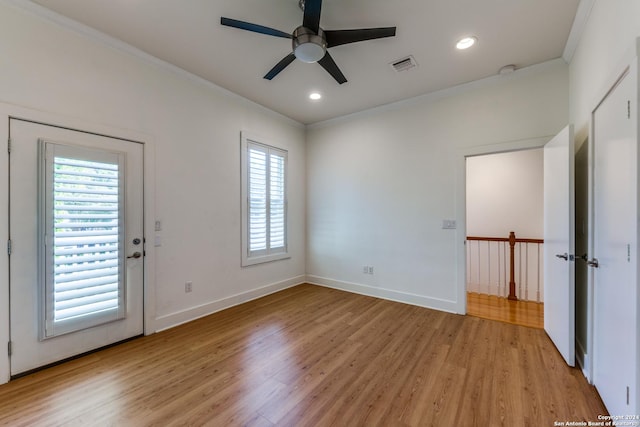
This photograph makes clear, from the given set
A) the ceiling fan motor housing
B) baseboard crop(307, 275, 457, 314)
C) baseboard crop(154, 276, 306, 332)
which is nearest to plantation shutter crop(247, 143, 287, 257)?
baseboard crop(154, 276, 306, 332)

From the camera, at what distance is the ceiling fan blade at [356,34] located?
6.63 ft

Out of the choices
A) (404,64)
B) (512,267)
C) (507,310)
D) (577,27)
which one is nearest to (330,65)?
(404,64)

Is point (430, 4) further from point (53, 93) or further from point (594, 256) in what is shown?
point (53, 93)

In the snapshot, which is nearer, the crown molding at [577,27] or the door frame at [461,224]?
the crown molding at [577,27]

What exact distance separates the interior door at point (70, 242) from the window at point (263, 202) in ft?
4.85

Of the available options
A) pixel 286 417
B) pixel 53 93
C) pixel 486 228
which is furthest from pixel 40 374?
pixel 486 228

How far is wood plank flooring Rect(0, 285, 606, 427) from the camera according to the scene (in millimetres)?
1776

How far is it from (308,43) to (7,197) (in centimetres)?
270

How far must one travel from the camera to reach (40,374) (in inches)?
87.9

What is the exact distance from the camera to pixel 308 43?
2146mm

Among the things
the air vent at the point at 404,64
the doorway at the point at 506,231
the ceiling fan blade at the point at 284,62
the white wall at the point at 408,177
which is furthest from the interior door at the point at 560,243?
the ceiling fan blade at the point at 284,62

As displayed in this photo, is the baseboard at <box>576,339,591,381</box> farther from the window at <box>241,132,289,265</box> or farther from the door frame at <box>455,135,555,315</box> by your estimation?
the window at <box>241,132,289,265</box>

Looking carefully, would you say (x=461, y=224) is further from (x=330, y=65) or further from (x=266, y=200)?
(x=266, y=200)

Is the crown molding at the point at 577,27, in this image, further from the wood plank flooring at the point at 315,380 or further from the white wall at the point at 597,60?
the wood plank flooring at the point at 315,380
